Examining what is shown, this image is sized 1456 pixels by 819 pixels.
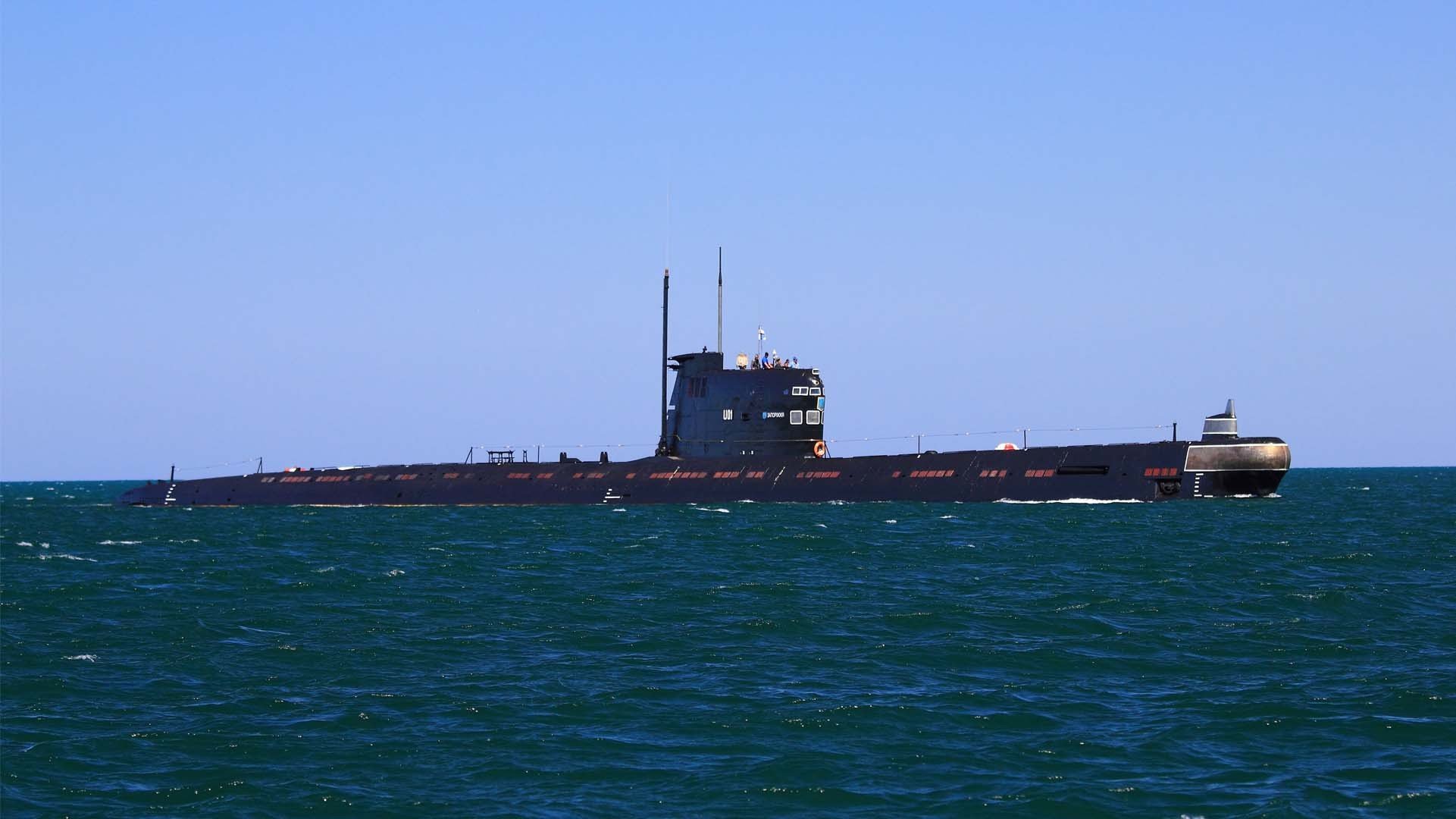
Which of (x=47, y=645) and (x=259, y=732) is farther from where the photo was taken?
(x=47, y=645)

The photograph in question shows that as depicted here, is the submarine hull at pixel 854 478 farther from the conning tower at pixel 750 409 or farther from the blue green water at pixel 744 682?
the blue green water at pixel 744 682

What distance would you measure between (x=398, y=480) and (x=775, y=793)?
70628 mm

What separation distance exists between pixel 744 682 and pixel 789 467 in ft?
160

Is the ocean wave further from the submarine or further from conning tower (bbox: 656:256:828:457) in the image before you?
conning tower (bbox: 656:256:828:457)

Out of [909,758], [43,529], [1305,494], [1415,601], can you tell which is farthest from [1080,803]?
[1305,494]

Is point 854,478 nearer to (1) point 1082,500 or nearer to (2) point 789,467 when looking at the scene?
(2) point 789,467

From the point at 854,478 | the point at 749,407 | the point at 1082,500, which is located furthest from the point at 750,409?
the point at 1082,500

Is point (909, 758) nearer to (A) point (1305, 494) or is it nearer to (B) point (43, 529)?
(B) point (43, 529)

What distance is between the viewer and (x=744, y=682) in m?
23.5

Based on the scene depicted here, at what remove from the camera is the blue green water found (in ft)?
56.9

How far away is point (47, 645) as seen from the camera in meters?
27.9

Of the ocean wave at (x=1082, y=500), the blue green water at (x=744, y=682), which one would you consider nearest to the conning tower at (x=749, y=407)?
the ocean wave at (x=1082, y=500)

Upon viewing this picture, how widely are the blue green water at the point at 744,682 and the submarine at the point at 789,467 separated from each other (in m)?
20.3

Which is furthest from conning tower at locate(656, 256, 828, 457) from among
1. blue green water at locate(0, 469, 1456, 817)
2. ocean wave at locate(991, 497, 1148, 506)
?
blue green water at locate(0, 469, 1456, 817)
